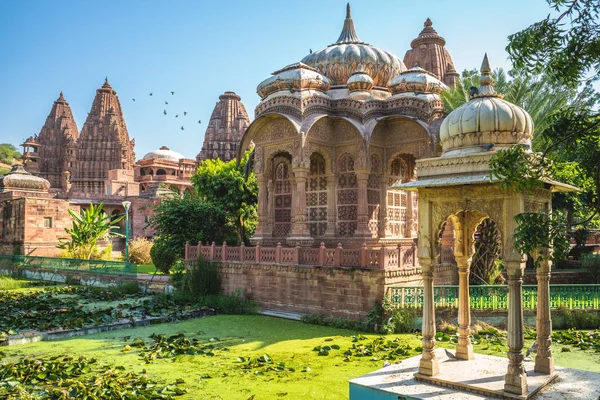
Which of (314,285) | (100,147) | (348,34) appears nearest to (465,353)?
(314,285)

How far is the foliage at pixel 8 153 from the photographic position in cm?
8925

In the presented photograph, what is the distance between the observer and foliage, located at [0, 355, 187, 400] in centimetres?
648

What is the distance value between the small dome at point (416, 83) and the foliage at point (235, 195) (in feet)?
24.7

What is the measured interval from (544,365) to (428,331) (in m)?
1.42

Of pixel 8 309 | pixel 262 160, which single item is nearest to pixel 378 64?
pixel 262 160

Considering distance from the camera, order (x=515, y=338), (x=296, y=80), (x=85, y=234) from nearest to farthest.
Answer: (x=515, y=338) → (x=296, y=80) → (x=85, y=234)

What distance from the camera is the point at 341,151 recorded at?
15.2m

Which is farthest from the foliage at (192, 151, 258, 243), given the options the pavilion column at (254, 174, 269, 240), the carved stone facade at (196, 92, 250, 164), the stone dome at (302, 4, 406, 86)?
the carved stone facade at (196, 92, 250, 164)

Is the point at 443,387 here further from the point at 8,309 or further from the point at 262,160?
the point at 8,309

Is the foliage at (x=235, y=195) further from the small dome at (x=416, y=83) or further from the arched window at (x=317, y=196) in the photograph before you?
the small dome at (x=416, y=83)

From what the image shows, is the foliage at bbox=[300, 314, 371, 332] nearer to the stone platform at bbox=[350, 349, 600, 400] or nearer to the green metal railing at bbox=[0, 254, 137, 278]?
the stone platform at bbox=[350, 349, 600, 400]

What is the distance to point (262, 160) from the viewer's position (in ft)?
50.3

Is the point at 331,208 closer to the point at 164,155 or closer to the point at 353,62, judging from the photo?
the point at 353,62

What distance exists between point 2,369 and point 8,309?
659cm
